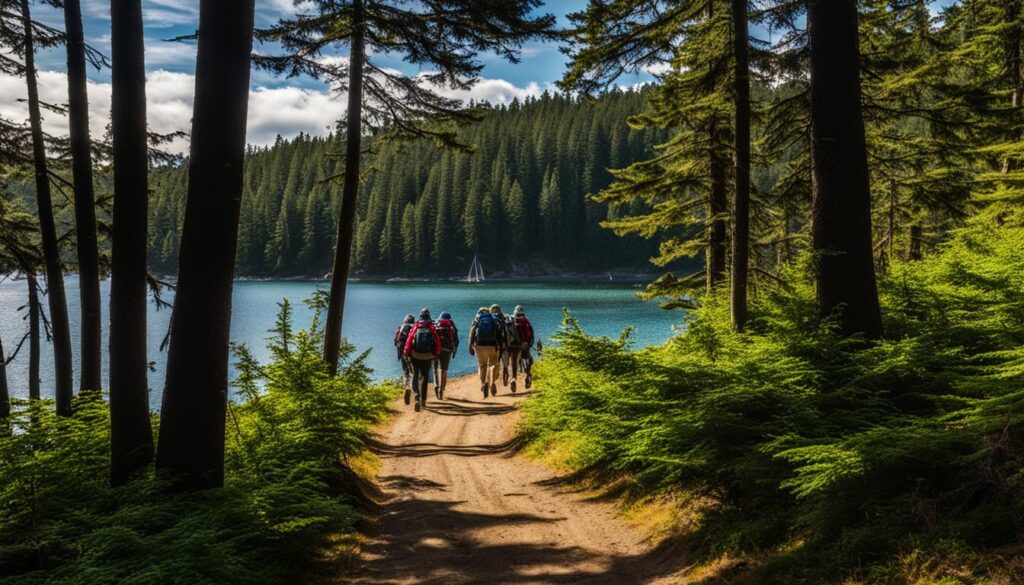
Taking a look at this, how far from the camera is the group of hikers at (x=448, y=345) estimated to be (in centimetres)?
1342

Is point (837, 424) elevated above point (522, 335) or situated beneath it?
elevated above

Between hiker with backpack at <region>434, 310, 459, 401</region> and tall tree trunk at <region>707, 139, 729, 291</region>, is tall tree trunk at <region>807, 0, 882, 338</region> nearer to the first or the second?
tall tree trunk at <region>707, 139, 729, 291</region>

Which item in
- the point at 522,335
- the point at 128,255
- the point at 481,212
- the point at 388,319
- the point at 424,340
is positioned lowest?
the point at 388,319

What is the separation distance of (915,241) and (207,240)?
1949 centimetres

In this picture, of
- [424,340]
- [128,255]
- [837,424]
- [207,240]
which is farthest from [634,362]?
[424,340]

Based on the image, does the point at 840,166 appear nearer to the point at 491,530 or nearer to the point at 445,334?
the point at 491,530

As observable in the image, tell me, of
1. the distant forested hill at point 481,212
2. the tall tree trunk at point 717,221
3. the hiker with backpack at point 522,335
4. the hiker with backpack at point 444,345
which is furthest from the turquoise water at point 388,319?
the distant forested hill at point 481,212

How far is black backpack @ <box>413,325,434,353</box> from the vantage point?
521 inches

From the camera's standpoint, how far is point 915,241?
18562mm

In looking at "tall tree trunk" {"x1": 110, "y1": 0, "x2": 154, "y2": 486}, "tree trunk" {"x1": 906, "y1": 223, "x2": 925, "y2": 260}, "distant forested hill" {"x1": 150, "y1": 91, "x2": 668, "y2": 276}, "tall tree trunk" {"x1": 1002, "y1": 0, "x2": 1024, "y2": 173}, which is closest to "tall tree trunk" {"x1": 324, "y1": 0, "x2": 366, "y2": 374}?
"tall tree trunk" {"x1": 110, "y1": 0, "x2": 154, "y2": 486}

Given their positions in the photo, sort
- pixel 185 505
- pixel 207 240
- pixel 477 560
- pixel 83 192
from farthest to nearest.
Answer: pixel 83 192, pixel 477 560, pixel 207 240, pixel 185 505

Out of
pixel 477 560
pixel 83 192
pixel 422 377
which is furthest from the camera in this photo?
pixel 422 377

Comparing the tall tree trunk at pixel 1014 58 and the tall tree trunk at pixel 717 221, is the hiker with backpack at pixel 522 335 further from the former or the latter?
the tall tree trunk at pixel 1014 58

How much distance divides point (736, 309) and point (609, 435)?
4.46 meters
